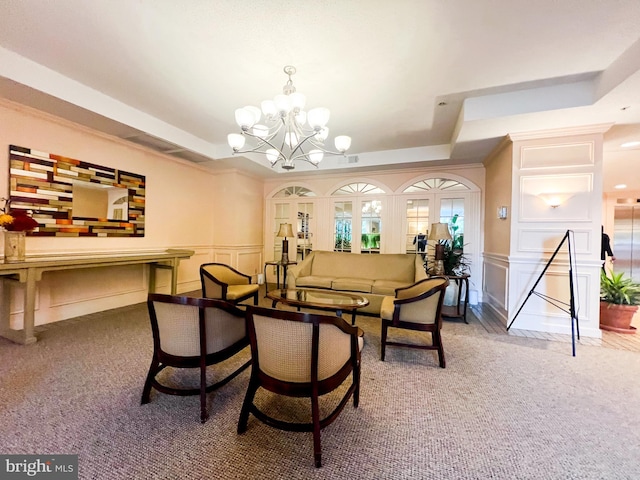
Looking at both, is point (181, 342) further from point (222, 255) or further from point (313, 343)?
point (222, 255)

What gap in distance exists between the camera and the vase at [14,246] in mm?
2771

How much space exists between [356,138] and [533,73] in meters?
2.44

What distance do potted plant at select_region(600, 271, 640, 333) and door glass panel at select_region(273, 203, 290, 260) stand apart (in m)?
5.69

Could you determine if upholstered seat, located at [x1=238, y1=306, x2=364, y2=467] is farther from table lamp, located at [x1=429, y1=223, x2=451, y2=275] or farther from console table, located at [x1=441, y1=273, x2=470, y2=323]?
table lamp, located at [x1=429, y1=223, x2=451, y2=275]

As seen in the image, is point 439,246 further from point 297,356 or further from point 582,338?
point 297,356

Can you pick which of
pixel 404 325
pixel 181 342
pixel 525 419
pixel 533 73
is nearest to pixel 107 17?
pixel 181 342

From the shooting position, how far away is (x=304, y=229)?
639cm

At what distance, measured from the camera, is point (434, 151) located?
15.9 feet

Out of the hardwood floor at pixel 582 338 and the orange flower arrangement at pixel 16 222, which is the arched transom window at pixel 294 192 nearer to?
the hardwood floor at pixel 582 338

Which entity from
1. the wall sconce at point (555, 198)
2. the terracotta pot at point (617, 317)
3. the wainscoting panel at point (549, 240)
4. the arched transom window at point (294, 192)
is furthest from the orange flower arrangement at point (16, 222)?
the terracotta pot at point (617, 317)

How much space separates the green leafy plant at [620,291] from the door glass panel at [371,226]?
3453 millimetres

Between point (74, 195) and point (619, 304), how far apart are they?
7448 mm

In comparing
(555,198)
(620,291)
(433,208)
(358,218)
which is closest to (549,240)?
(555,198)

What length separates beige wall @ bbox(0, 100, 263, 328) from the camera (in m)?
3.25
